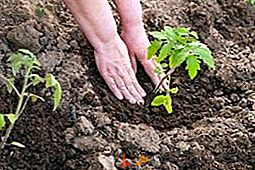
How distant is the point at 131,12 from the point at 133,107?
12.8 inches

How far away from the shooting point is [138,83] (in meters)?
2.39

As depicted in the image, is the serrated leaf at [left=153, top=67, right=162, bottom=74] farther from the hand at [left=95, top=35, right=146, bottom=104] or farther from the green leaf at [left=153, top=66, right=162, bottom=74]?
the hand at [left=95, top=35, right=146, bottom=104]

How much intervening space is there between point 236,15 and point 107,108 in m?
0.68

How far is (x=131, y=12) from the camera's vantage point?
2408mm

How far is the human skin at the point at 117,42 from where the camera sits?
7.61 ft

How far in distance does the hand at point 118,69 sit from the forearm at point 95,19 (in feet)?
0.08

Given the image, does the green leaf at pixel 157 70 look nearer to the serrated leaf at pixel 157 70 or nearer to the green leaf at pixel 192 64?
the serrated leaf at pixel 157 70

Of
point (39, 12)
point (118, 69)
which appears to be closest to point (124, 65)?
point (118, 69)

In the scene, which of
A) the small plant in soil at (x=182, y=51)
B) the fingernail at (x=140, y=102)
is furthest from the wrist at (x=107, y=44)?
the small plant in soil at (x=182, y=51)

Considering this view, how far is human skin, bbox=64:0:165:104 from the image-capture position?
7.61 ft

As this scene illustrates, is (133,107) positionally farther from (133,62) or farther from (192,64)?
(192,64)

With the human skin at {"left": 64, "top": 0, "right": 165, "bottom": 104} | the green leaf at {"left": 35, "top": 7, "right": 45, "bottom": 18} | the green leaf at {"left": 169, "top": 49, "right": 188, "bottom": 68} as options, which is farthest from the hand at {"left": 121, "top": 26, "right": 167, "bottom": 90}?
the green leaf at {"left": 169, "top": 49, "right": 188, "bottom": 68}

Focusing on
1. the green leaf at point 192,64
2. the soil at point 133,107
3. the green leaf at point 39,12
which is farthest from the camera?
the green leaf at point 39,12

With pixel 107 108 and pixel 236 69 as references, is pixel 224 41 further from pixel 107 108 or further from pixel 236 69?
pixel 107 108
